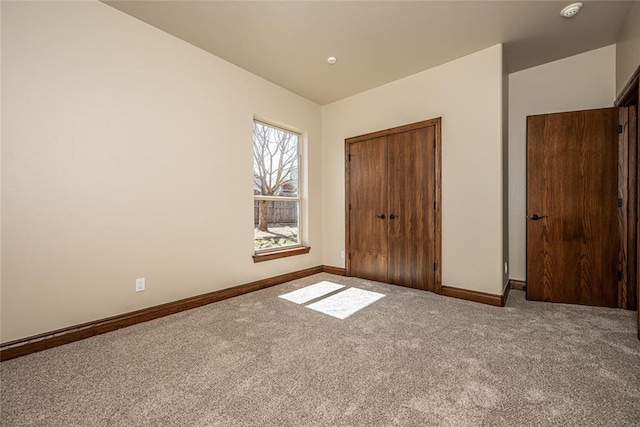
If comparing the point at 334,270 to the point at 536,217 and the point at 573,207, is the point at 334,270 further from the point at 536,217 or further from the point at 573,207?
the point at 573,207

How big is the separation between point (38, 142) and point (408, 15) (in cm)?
303

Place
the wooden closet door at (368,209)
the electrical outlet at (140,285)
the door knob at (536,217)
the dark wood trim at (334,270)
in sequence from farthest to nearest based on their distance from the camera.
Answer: the dark wood trim at (334,270) < the wooden closet door at (368,209) < the door knob at (536,217) < the electrical outlet at (140,285)

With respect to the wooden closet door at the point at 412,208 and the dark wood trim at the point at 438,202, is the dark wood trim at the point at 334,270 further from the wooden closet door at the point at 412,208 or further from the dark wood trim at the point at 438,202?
the dark wood trim at the point at 438,202

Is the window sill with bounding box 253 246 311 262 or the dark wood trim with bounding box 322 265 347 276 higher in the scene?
the window sill with bounding box 253 246 311 262

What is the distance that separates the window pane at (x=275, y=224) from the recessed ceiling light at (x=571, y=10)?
11.1 feet

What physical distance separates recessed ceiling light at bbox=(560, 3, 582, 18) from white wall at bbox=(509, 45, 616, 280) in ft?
3.25

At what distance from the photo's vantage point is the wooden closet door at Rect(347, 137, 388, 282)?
12.1ft

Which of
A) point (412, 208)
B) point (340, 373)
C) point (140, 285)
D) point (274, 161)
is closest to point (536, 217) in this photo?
point (412, 208)

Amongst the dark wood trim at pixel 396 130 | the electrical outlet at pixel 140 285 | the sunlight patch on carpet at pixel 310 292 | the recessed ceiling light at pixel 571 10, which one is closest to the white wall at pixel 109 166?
the electrical outlet at pixel 140 285

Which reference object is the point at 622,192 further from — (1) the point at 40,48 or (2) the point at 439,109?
(1) the point at 40,48

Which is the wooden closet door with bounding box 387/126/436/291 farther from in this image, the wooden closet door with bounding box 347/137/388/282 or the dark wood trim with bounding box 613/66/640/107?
the dark wood trim with bounding box 613/66/640/107

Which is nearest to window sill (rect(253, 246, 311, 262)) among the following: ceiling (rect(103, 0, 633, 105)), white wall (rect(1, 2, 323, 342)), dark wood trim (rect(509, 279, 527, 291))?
white wall (rect(1, 2, 323, 342))

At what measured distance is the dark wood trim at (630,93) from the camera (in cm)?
223

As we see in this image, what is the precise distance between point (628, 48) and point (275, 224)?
158 inches
